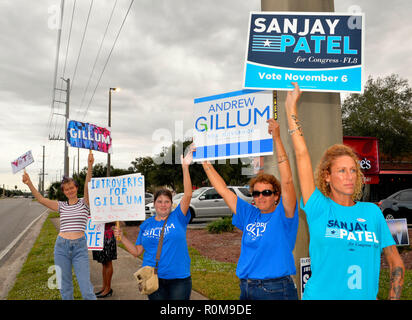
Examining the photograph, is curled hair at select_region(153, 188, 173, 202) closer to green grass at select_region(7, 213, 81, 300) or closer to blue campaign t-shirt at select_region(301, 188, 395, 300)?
blue campaign t-shirt at select_region(301, 188, 395, 300)

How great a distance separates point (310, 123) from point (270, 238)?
3.98 ft

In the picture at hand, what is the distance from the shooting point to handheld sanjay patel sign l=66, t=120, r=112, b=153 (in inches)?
237

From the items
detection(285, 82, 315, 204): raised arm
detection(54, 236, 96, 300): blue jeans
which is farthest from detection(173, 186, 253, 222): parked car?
detection(285, 82, 315, 204): raised arm

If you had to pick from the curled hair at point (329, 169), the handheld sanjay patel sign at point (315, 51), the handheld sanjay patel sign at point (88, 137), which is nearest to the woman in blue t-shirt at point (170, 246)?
the handheld sanjay patel sign at point (315, 51)

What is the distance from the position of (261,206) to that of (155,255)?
133 centimetres

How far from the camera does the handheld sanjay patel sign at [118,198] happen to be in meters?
4.28

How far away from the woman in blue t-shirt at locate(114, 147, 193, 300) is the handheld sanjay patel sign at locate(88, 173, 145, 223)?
48cm

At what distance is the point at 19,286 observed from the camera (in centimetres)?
740

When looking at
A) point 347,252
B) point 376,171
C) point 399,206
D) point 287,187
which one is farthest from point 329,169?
point 399,206

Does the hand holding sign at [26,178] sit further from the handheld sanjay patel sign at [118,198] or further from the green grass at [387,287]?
the green grass at [387,287]

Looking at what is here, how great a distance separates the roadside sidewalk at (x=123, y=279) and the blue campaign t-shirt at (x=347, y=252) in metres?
4.33

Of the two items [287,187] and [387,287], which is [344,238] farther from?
[387,287]

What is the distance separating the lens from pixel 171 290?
3525 millimetres
